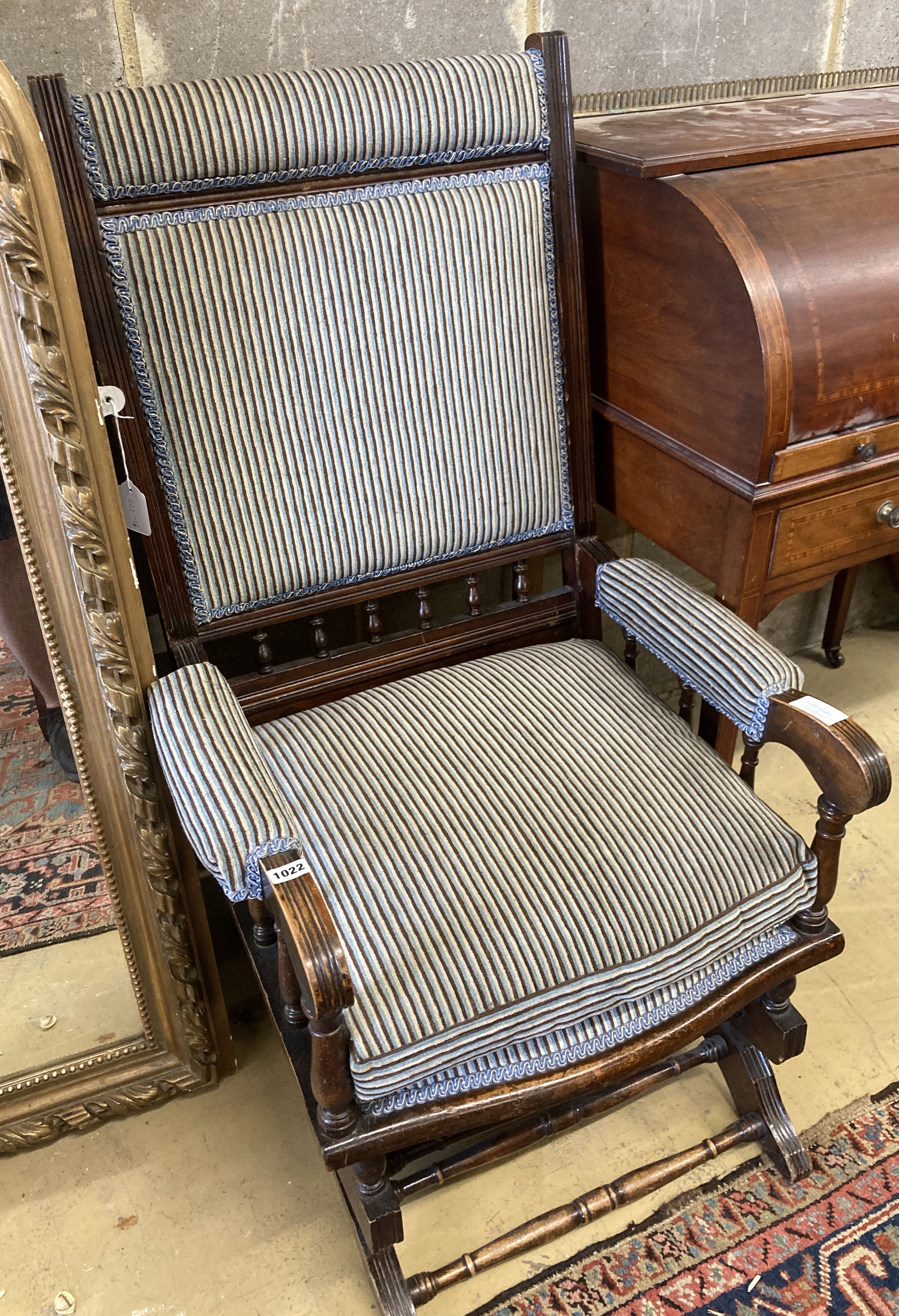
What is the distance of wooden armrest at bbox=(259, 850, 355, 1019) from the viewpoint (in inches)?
37.6

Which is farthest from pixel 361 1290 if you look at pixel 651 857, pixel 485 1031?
pixel 651 857

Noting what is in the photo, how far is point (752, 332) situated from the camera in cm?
133

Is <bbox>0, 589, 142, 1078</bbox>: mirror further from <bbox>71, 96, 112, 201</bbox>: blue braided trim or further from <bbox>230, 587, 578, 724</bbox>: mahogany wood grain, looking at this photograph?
<bbox>71, 96, 112, 201</bbox>: blue braided trim

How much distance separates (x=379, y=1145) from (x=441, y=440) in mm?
950

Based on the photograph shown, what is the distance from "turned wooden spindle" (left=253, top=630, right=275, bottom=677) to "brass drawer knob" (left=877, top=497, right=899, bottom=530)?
3.30ft

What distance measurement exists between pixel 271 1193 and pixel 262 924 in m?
0.64

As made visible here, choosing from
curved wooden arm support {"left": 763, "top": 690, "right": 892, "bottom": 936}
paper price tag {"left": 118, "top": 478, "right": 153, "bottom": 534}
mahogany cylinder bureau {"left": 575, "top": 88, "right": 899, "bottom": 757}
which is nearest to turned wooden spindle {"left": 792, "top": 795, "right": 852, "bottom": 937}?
curved wooden arm support {"left": 763, "top": 690, "right": 892, "bottom": 936}

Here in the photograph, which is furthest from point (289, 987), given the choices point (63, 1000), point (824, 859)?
point (824, 859)

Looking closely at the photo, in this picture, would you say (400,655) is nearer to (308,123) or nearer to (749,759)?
(749,759)

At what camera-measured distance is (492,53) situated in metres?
1.58

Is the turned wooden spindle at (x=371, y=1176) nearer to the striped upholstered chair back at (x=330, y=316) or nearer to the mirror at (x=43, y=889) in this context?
the mirror at (x=43, y=889)

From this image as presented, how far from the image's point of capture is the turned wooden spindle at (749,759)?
1.34 meters

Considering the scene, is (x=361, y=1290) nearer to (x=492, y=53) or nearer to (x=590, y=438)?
(x=590, y=438)

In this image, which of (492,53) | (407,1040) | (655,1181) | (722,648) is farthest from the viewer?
(492,53)
